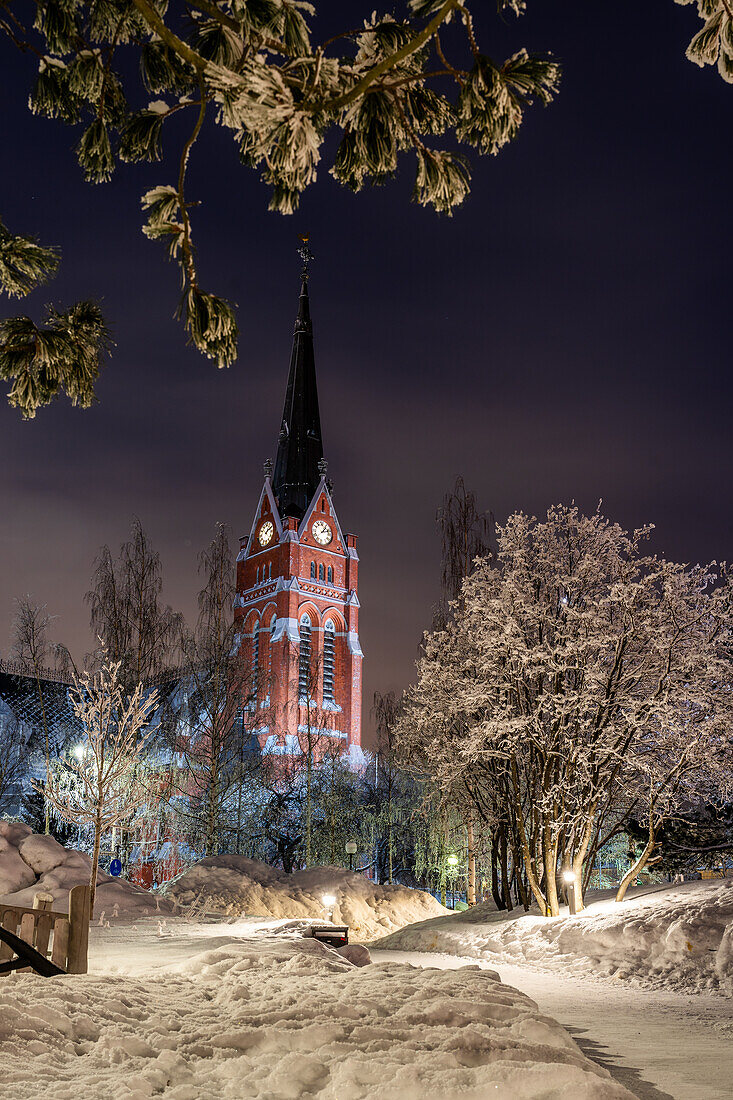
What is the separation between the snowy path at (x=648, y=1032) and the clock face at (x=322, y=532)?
216ft

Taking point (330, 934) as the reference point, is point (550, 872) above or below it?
above

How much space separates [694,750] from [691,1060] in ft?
32.4

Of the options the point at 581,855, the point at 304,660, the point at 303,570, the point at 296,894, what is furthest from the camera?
the point at 303,570

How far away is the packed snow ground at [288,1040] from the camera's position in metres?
4.79

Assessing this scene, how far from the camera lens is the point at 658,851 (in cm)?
1817

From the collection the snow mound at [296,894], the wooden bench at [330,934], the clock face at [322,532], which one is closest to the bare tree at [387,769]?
the snow mound at [296,894]

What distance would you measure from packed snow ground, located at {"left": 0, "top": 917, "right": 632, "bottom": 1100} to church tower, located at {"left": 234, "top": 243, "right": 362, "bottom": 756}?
59.0m

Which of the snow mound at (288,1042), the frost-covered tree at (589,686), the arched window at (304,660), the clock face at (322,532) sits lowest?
the snow mound at (288,1042)

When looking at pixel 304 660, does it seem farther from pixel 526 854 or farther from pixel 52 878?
pixel 526 854

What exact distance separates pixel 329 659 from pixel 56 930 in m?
66.3

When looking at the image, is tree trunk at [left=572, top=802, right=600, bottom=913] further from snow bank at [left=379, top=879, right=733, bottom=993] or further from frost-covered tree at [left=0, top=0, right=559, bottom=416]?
frost-covered tree at [left=0, top=0, right=559, bottom=416]

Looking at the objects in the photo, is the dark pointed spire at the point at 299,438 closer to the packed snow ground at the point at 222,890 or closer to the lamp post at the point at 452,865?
the lamp post at the point at 452,865

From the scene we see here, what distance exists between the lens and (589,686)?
17.1 metres

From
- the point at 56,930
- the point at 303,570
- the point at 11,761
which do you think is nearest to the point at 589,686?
the point at 56,930
